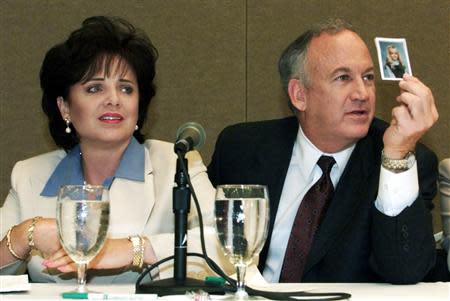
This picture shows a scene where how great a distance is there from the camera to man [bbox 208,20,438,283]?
230 cm

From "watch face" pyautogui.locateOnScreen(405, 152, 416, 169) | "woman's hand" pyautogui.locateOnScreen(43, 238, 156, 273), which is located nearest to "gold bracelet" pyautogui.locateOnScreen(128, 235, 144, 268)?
"woman's hand" pyautogui.locateOnScreen(43, 238, 156, 273)

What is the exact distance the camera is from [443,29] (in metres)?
4.05

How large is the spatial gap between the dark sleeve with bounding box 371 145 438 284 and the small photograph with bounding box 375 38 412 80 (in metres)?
0.37

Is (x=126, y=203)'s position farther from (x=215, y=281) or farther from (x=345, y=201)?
(x=215, y=281)

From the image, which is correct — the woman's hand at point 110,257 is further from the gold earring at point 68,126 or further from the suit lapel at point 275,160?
the gold earring at point 68,126

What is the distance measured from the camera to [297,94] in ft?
10.2

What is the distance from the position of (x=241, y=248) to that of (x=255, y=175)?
4.19 ft

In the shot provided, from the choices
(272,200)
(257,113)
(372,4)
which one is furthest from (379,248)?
(372,4)

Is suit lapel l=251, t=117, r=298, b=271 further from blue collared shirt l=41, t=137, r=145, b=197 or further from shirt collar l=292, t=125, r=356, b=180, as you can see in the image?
blue collared shirt l=41, t=137, r=145, b=197

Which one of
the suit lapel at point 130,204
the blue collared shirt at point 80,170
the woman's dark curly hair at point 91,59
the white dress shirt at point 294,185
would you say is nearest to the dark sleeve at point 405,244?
the white dress shirt at point 294,185

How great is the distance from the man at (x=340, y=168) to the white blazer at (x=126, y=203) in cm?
27

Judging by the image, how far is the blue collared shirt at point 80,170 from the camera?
2826mm

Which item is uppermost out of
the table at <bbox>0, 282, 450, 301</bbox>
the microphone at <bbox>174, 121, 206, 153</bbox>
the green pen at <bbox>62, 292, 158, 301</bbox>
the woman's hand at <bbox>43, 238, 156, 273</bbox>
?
the microphone at <bbox>174, 121, 206, 153</bbox>

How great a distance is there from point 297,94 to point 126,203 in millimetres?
779
